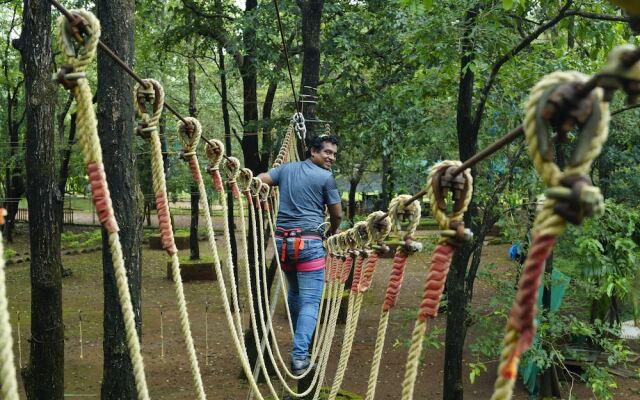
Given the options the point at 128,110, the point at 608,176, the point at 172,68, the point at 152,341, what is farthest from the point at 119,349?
the point at 172,68

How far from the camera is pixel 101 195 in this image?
4.32 ft

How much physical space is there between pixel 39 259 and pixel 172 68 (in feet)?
29.4

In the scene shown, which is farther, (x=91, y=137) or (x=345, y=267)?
(x=345, y=267)

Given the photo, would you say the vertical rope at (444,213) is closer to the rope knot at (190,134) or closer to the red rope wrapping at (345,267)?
the rope knot at (190,134)

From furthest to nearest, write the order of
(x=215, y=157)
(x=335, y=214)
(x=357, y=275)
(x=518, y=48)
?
(x=518, y=48)
(x=335, y=214)
(x=215, y=157)
(x=357, y=275)

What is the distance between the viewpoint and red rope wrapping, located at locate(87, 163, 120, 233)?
129 centimetres

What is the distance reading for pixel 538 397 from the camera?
5.94m

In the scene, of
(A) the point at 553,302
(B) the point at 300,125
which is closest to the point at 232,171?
(B) the point at 300,125

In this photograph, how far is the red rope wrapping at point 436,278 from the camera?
1.17m

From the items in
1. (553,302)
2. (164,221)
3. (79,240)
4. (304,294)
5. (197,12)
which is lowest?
(79,240)

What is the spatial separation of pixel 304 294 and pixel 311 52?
2401 millimetres

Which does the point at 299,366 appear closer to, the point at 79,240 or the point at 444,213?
the point at 444,213

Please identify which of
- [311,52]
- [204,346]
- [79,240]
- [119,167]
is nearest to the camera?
[119,167]

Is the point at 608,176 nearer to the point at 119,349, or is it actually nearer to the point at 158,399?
the point at 158,399
